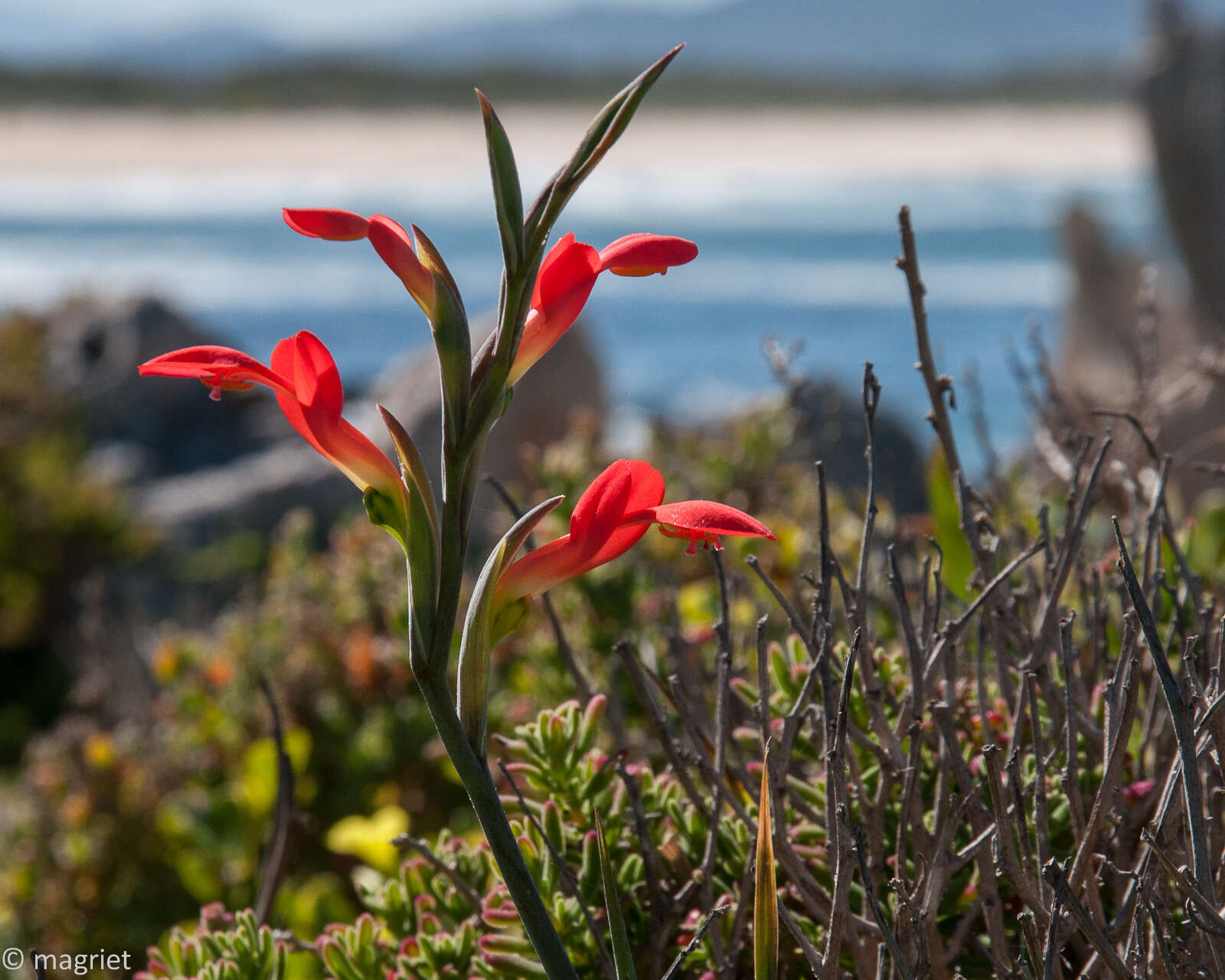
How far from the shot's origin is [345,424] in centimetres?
67

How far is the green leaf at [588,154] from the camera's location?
0.63 meters

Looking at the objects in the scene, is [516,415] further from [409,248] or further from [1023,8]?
[1023,8]

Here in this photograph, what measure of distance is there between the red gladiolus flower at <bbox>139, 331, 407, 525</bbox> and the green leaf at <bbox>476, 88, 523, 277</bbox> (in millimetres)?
124

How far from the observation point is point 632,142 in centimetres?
4666

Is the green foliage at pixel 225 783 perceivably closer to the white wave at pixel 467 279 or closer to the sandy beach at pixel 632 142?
the white wave at pixel 467 279

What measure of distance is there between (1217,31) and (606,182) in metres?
33.9

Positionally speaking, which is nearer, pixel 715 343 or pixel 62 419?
pixel 62 419

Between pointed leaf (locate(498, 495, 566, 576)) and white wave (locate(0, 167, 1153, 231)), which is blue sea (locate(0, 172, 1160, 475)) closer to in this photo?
white wave (locate(0, 167, 1153, 231))

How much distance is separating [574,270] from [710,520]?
178 millimetres

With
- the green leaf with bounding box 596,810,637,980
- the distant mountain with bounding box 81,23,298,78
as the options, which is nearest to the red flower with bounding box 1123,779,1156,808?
the green leaf with bounding box 596,810,637,980

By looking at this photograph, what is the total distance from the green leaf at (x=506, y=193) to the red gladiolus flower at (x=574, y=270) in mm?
55

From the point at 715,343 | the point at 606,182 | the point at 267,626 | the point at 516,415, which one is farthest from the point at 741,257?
the point at 267,626

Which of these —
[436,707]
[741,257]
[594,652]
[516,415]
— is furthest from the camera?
[741,257]

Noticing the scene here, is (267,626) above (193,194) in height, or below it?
below
